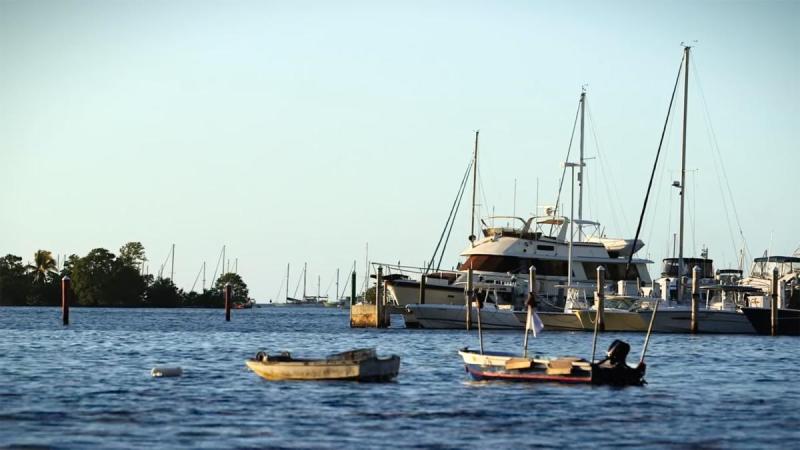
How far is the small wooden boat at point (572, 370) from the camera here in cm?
4156

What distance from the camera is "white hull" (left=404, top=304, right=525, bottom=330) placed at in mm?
75544

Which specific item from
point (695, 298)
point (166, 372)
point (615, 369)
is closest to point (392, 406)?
point (615, 369)

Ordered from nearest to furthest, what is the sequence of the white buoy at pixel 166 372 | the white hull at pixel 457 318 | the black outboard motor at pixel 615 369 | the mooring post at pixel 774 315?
the black outboard motor at pixel 615 369 < the white buoy at pixel 166 372 < the mooring post at pixel 774 315 < the white hull at pixel 457 318

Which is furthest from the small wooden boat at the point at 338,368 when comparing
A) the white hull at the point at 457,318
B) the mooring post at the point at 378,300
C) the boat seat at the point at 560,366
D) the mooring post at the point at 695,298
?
the mooring post at the point at 378,300

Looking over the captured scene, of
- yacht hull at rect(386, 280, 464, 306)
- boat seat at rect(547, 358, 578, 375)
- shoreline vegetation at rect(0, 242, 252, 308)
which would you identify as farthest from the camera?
shoreline vegetation at rect(0, 242, 252, 308)

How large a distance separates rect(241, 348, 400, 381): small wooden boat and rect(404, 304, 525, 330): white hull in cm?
3214

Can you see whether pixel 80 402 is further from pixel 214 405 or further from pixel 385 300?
pixel 385 300

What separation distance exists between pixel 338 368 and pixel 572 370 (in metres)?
7.30

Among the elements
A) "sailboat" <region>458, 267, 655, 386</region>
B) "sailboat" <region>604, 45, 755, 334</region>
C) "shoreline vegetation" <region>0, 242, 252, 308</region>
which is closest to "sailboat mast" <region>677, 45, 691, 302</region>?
"sailboat" <region>604, 45, 755, 334</region>

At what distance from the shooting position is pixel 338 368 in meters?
42.5

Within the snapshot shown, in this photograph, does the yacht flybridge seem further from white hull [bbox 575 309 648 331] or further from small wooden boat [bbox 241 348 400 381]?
small wooden boat [bbox 241 348 400 381]

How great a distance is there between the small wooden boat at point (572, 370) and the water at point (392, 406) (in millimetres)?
382

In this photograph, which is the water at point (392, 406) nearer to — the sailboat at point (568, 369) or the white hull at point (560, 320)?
the sailboat at point (568, 369)

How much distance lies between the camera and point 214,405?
122 feet
